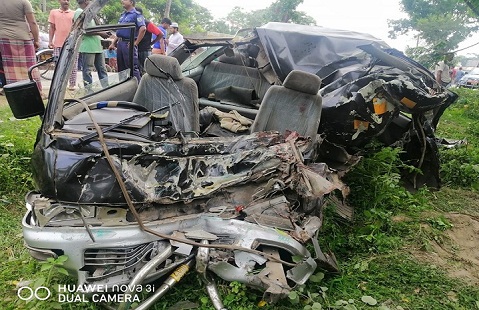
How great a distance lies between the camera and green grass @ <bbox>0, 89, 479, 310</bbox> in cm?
238

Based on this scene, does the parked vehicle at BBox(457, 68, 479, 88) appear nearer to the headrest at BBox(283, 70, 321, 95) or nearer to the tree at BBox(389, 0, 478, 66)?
the tree at BBox(389, 0, 478, 66)

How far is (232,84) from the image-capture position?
199 inches

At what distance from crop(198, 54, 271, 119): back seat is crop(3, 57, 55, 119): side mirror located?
2.29 m

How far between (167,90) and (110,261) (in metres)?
1.94

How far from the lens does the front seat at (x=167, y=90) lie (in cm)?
352

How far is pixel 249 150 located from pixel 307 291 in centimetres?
103

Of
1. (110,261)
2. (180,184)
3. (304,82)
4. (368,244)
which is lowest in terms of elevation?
(368,244)

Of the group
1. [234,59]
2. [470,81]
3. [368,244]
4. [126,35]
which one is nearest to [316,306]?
[368,244]

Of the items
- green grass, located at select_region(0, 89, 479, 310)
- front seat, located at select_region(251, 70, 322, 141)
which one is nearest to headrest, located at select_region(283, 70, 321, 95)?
front seat, located at select_region(251, 70, 322, 141)

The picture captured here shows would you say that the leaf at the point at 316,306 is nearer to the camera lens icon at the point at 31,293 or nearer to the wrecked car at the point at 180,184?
the wrecked car at the point at 180,184

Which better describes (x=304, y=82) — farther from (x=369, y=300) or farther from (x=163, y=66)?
(x=369, y=300)

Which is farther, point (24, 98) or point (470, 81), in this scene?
point (470, 81)

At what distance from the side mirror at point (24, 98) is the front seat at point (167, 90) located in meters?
1.21

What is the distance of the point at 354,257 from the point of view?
2959 mm
